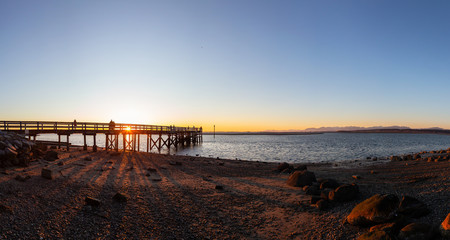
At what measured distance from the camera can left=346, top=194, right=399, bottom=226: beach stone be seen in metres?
7.09

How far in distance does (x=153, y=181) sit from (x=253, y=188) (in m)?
6.04

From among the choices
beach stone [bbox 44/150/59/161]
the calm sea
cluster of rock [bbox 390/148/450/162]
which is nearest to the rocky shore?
beach stone [bbox 44/150/59/161]

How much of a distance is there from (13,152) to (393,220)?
1823 cm

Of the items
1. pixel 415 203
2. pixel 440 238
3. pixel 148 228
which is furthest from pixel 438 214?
pixel 148 228

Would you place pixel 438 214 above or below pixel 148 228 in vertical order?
above

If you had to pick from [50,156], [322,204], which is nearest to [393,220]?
[322,204]

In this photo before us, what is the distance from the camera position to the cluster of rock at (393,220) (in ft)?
19.5

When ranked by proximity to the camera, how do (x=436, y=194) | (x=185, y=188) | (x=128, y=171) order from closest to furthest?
1. (x=436, y=194)
2. (x=185, y=188)
3. (x=128, y=171)

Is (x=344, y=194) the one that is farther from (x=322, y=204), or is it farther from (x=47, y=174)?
(x=47, y=174)

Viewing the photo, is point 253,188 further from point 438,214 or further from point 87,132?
point 87,132

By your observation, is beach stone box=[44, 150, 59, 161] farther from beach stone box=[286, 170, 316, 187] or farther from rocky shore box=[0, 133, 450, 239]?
beach stone box=[286, 170, 316, 187]

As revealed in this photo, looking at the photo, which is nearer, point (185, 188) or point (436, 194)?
point (436, 194)

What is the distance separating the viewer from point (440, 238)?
5.78 metres

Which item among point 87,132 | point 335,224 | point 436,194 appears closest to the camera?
point 335,224
